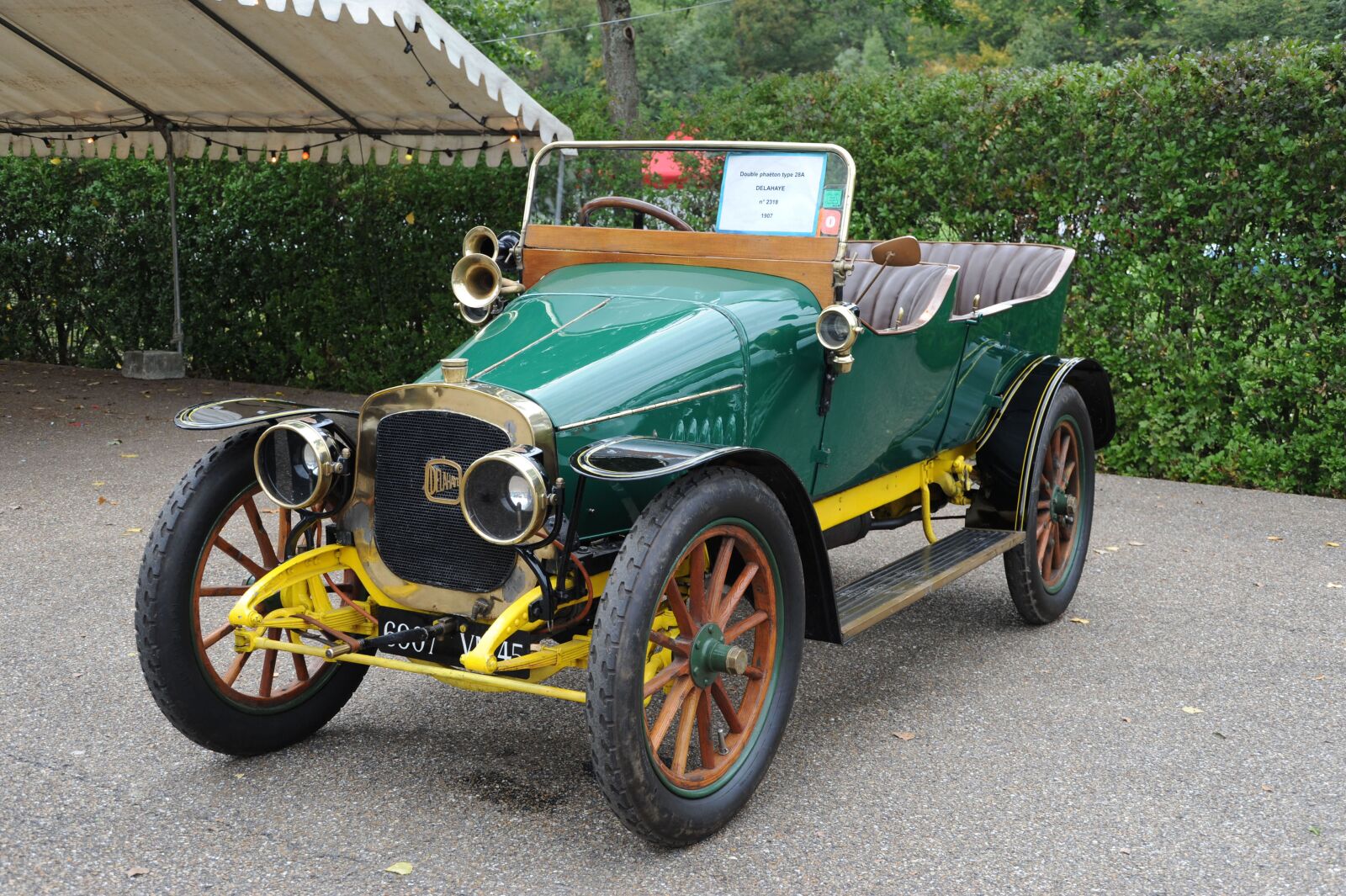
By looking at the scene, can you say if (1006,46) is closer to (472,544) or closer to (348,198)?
(348,198)

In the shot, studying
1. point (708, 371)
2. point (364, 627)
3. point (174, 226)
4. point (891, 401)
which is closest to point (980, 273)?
point (891, 401)

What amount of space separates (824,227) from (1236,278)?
4.24 metres

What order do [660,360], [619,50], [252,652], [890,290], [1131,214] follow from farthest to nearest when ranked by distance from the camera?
1. [619,50]
2. [1131,214]
3. [890,290]
4. [252,652]
5. [660,360]

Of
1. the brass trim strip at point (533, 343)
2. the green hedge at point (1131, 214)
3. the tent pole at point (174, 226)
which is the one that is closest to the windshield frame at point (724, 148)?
the brass trim strip at point (533, 343)

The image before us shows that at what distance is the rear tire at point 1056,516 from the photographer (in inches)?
178

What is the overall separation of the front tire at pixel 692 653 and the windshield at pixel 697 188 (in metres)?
1.17

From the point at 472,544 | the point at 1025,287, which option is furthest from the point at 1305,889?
the point at 1025,287

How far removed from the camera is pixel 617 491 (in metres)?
3.10

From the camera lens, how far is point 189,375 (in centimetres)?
1085

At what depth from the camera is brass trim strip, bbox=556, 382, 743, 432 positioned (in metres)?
2.97

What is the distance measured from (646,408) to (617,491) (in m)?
0.22

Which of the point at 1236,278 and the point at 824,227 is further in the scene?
the point at 1236,278

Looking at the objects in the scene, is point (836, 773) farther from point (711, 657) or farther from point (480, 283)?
point (480, 283)

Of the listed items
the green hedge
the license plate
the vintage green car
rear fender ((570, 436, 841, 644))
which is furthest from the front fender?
the green hedge
